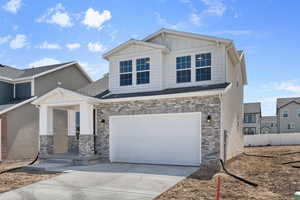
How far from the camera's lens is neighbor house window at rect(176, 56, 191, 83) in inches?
507

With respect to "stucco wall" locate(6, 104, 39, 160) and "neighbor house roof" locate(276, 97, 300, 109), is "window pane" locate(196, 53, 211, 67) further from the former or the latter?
"neighbor house roof" locate(276, 97, 300, 109)

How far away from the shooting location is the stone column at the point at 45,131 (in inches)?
531

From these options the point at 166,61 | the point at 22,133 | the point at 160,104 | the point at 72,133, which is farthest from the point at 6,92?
the point at 160,104

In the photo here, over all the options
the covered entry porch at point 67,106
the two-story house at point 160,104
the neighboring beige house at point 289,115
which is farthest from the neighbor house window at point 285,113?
the covered entry porch at point 67,106

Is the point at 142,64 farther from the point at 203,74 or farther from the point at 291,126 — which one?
the point at 291,126

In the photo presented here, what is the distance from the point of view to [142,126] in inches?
490

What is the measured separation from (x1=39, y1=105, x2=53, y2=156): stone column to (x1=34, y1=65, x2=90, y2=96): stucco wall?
479 centimetres

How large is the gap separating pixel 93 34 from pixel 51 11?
217 centimetres

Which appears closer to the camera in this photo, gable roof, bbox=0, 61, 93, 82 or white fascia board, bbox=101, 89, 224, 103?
white fascia board, bbox=101, 89, 224, 103

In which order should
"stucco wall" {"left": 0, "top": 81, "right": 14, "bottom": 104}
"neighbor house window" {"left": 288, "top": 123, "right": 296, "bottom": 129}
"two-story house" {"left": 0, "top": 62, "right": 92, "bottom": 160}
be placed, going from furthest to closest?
"neighbor house window" {"left": 288, "top": 123, "right": 296, "bottom": 129}, "stucco wall" {"left": 0, "top": 81, "right": 14, "bottom": 104}, "two-story house" {"left": 0, "top": 62, "right": 92, "bottom": 160}

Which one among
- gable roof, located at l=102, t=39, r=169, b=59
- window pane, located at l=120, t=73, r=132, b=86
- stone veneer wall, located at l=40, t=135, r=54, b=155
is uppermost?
gable roof, located at l=102, t=39, r=169, b=59

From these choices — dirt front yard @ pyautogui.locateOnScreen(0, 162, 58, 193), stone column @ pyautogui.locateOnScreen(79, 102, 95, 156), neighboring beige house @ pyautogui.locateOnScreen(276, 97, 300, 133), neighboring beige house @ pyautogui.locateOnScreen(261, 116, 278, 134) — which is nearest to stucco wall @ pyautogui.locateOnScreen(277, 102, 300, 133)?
neighboring beige house @ pyautogui.locateOnScreen(276, 97, 300, 133)

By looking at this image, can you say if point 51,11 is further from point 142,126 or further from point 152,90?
point 142,126

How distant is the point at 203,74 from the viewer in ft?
41.3
